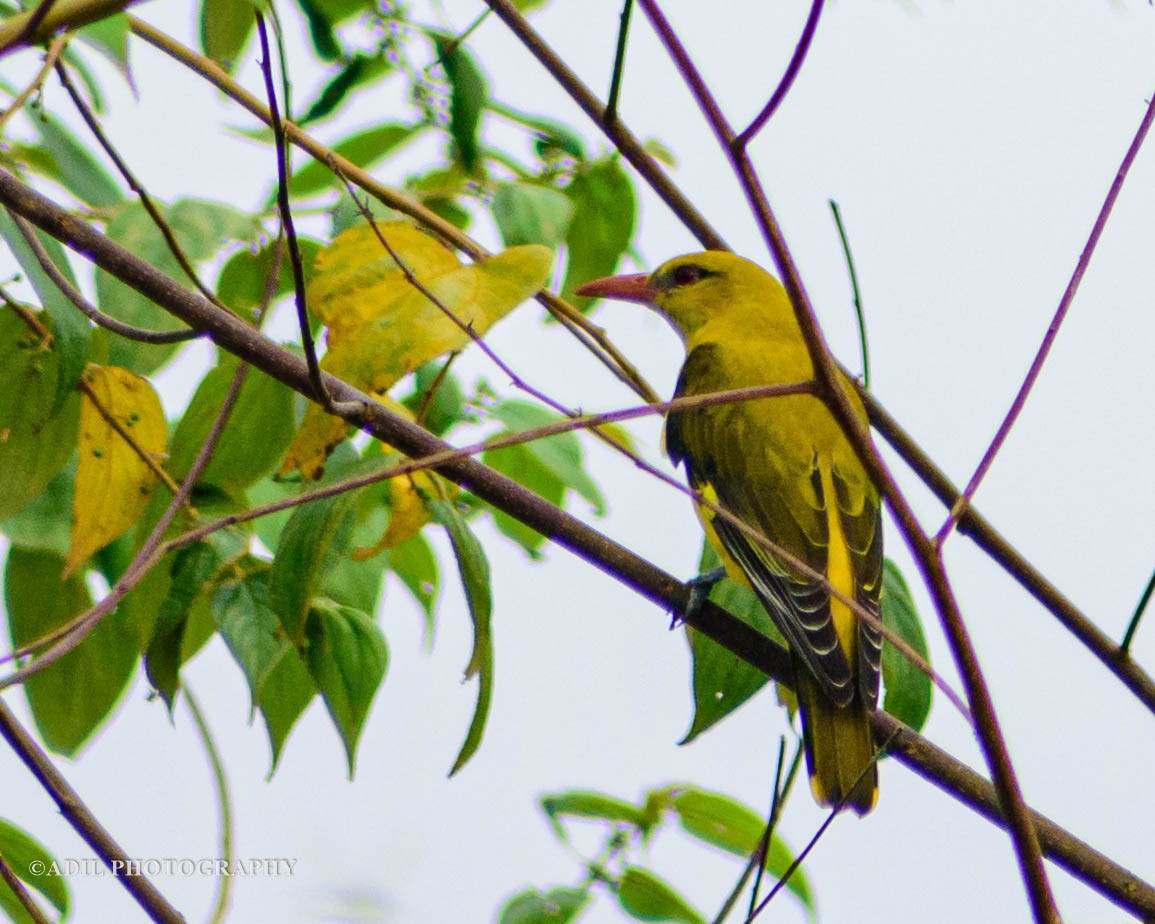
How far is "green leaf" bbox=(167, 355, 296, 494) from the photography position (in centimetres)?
169

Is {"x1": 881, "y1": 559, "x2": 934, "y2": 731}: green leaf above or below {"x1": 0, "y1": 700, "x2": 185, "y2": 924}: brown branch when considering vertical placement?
above

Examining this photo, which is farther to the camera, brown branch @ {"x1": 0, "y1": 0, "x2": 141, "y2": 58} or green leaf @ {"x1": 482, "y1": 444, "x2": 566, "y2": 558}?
green leaf @ {"x1": 482, "y1": 444, "x2": 566, "y2": 558}

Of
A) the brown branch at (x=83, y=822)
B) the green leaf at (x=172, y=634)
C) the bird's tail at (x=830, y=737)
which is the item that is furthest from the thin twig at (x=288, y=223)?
the bird's tail at (x=830, y=737)

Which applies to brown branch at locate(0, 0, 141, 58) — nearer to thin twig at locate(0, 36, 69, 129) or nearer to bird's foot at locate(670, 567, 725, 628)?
thin twig at locate(0, 36, 69, 129)

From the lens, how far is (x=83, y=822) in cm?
137

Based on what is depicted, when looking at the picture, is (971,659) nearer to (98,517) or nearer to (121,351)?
(98,517)

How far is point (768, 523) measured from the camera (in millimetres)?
2500

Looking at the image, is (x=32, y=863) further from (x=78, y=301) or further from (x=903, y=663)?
(x=903, y=663)

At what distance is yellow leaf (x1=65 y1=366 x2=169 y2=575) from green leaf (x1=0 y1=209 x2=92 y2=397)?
11cm

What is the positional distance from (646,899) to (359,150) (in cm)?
118

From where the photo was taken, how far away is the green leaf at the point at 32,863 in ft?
5.12

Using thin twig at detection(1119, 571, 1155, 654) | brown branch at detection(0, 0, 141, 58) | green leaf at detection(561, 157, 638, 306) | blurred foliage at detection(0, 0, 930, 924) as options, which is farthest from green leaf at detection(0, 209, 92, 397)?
thin twig at detection(1119, 571, 1155, 654)

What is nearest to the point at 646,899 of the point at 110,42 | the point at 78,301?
the point at 78,301

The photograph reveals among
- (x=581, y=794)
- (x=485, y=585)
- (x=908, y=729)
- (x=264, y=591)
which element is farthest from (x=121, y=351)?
(x=908, y=729)
